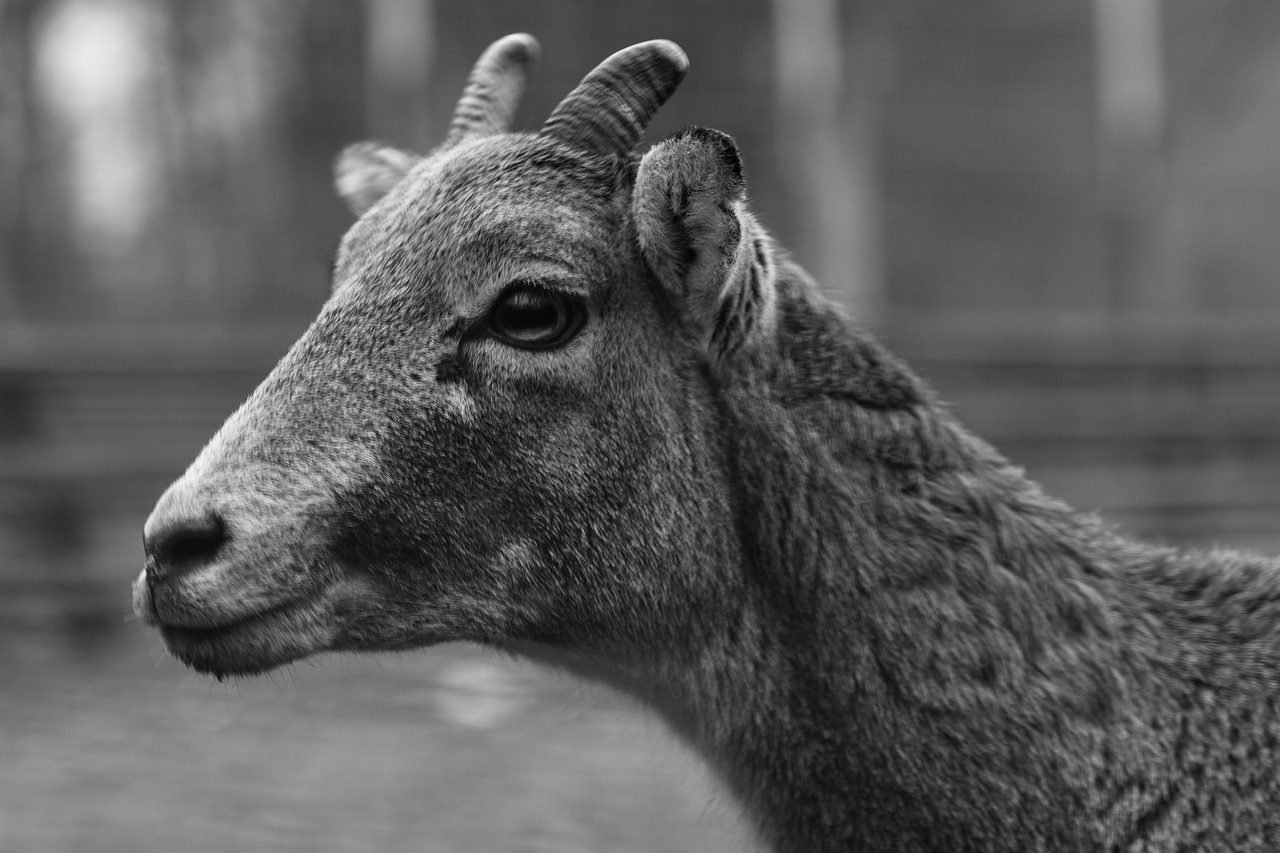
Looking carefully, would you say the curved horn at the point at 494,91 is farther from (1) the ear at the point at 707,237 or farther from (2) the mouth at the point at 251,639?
(2) the mouth at the point at 251,639

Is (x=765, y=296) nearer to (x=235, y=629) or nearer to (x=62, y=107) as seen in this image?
(x=235, y=629)

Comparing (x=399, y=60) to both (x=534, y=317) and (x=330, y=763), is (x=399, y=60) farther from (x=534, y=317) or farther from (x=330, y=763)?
(x=534, y=317)

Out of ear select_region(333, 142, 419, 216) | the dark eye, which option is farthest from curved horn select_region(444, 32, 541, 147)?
the dark eye

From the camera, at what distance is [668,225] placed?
2.93 metres

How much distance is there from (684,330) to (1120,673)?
1.15 metres

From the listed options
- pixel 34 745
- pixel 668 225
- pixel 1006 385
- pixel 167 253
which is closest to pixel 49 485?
pixel 34 745

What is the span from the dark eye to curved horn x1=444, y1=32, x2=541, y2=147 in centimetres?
86

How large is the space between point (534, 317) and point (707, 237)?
39cm

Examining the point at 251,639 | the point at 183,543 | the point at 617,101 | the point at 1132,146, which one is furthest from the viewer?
the point at 1132,146

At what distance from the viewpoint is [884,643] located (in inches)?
116

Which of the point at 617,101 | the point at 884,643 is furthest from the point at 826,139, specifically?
the point at 884,643

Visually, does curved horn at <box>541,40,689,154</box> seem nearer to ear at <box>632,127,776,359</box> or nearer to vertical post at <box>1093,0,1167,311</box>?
ear at <box>632,127,776,359</box>

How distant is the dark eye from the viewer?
293cm

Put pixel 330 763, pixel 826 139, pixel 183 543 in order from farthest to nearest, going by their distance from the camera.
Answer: pixel 826 139 < pixel 330 763 < pixel 183 543
